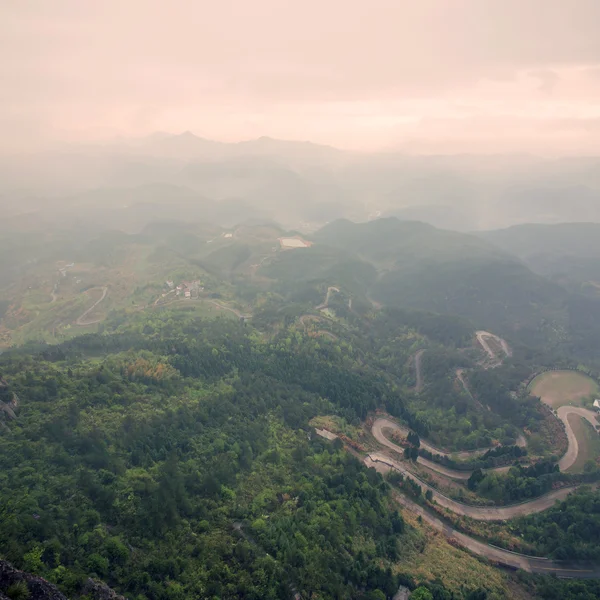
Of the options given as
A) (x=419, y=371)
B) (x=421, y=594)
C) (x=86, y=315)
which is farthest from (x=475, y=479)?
(x=86, y=315)

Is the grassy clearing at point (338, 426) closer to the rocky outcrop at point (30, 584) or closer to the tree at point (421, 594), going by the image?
the tree at point (421, 594)

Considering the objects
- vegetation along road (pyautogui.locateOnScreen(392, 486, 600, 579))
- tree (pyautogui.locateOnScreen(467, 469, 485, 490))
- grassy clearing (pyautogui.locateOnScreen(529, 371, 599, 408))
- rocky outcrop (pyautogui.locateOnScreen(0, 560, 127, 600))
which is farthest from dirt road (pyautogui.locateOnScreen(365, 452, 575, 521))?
rocky outcrop (pyautogui.locateOnScreen(0, 560, 127, 600))

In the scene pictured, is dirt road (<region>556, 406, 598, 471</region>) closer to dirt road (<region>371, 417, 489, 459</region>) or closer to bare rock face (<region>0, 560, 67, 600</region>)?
dirt road (<region>371, 417, 489, 459</region>)

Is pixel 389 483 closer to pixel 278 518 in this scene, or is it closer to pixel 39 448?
pixel 278 518

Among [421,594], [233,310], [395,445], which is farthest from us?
[233,310]

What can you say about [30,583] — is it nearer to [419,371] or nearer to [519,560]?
[519,560]

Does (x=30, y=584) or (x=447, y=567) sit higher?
(x=30, y=584)
